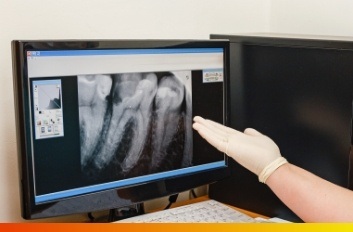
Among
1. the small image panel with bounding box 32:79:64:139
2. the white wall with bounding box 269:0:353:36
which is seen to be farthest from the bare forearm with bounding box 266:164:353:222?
the white wall with bounding box 269:0:353:36

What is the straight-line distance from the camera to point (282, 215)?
1.13m

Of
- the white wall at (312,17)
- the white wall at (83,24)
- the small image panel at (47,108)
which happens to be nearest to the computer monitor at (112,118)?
the small image panel at (47,108)

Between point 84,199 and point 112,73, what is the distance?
0.77 ft

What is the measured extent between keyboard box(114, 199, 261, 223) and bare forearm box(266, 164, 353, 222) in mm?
207

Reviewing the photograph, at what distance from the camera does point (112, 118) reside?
3.10ft

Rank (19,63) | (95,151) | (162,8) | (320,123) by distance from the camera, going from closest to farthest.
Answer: (19,63) → (95,151) → (320,123) → (162,8)

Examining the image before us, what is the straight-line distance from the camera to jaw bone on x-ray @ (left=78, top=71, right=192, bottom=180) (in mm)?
922

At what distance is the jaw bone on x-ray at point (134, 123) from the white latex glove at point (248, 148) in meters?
0.06

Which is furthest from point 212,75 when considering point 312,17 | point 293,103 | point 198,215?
point 312,17

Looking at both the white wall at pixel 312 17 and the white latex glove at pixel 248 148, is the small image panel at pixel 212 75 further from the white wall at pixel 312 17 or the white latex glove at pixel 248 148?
the white wall at pixel 312 17

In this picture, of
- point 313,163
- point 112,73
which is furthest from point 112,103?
point 313,163

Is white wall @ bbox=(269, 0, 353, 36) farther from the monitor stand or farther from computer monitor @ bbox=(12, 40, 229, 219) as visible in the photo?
the monitor stand

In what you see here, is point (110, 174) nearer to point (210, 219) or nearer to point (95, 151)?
point (95, 151)

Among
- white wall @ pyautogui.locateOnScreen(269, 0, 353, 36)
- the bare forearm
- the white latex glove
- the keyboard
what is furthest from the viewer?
white wall @ pyautogui.locateOnScreen(269, 0, 353, 36)
